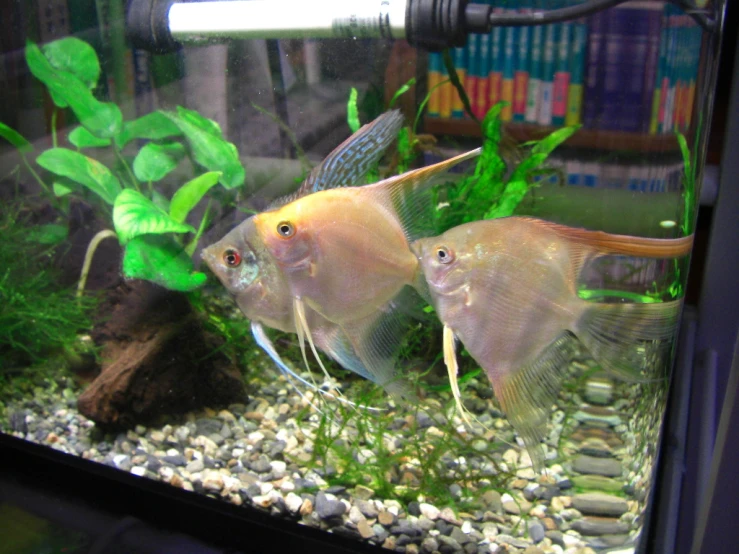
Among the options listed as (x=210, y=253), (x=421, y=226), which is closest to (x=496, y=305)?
(x=421, y=226)

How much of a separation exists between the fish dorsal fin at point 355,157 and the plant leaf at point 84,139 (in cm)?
72

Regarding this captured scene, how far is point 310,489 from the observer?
1292 millimetres

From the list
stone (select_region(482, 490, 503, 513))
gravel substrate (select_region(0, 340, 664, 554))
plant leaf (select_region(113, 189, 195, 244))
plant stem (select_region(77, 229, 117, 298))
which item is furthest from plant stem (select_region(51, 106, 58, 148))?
stone (select_region(482, 490, 503, 513))

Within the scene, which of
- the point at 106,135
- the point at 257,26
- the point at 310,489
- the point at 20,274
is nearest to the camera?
the point at 257,26

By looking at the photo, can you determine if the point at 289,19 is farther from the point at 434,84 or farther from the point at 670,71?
the point at 670,71

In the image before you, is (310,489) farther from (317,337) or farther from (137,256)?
(137,256)

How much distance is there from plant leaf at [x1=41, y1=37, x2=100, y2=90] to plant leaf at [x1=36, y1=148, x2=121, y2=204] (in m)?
0.21

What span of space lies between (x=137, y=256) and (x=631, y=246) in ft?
3.41

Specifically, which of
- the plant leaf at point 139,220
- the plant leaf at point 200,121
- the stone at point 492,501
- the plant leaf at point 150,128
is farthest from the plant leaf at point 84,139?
the stone at point 492,501

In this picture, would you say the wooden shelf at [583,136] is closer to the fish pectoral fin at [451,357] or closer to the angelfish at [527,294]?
the angelfish at [527,294]

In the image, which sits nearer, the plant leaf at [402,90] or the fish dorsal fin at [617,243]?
the fish dorsal fin at [617,243]

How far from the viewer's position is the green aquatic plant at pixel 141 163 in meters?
1.28

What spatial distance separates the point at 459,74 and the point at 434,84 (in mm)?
47

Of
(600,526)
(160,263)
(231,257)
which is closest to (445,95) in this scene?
(231,257)
